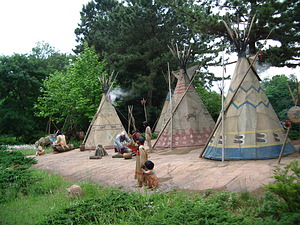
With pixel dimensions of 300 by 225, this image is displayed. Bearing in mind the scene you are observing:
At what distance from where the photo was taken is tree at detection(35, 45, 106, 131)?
1536cm

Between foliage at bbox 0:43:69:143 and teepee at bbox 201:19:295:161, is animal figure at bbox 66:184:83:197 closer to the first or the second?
teepee at bbox 201:19:295:161

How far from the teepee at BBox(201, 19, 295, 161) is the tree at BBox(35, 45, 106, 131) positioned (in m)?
9.45

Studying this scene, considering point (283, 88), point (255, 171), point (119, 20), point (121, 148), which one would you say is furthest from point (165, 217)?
point (283, 88)

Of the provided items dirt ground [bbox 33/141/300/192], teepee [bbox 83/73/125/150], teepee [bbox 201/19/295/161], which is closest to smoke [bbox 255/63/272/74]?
teepee [bbox 201/19/295/161]

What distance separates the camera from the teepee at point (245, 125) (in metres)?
6.29

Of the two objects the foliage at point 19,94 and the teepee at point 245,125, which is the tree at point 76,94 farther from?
the teepee at point 245,125

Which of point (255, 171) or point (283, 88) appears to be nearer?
point (255, 171)

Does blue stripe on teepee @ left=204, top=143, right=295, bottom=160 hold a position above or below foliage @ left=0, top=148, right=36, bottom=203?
above

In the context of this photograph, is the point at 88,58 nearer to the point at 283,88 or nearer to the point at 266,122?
the point at 266,122

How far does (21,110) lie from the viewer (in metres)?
17.8

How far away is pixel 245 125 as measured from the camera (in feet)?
21.5

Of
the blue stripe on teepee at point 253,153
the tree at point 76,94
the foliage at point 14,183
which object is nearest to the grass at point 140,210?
the foliage at point 14,183

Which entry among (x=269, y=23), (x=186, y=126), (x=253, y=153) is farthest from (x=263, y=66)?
(x=253, y=153)

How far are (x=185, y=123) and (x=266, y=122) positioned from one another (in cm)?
353
